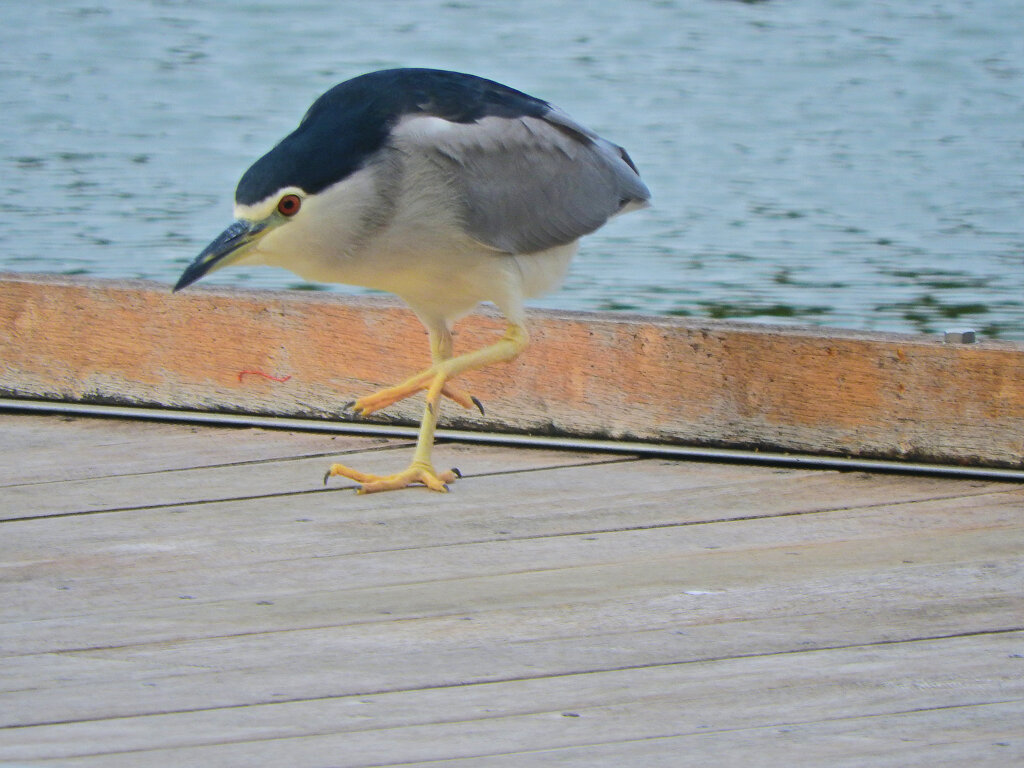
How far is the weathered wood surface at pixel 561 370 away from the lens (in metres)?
4.05

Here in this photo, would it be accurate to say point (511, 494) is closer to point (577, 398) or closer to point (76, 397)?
point (577, 398)

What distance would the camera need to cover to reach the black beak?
12.1 feet

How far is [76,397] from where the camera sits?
4758 mm

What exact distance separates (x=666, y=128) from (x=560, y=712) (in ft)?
31.4

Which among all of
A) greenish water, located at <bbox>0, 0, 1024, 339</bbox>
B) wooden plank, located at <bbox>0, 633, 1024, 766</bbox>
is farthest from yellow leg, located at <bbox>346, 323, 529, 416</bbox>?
greenish water, located at <bbox>0, 0, 1024, 339</bbox>

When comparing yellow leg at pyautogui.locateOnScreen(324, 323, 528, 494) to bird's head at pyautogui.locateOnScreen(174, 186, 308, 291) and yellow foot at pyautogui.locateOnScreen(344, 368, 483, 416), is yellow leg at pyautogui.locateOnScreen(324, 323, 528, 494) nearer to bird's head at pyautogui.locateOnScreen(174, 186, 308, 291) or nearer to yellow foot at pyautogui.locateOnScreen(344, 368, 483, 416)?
yellow foot at pyautogui.locateOnScreen(344, 368, 483, 416)

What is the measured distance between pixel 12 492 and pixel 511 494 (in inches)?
44.1

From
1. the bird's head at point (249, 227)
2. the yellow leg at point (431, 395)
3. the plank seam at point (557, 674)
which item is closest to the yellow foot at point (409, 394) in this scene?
the yellow leg at point (431, 395)

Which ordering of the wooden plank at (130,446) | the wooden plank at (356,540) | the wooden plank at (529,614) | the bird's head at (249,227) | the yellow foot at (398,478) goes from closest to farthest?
the wooden plank at (529,614) → the wooden plank at (356,540) → the bird's head at (249,227) → the yellow foot at (398,478) → the wooden plank at (130,446)

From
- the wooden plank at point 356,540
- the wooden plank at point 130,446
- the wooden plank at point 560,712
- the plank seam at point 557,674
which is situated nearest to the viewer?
the wooden plank at point 560,712

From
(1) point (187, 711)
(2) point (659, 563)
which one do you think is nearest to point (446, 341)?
(2) point (659, 563)

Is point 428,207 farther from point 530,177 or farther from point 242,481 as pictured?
point 242,481

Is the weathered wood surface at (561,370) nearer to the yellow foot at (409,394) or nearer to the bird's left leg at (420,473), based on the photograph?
the yellow foot at (409,394)

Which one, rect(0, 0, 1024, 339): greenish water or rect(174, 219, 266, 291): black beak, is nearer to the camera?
rect(174, 219, 266, 291): black beak
